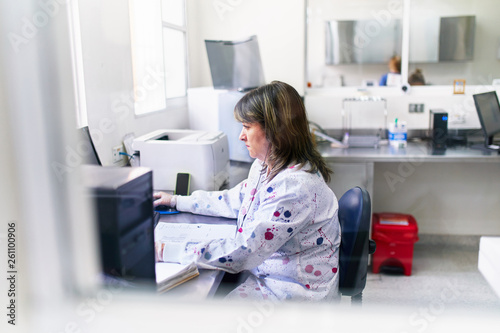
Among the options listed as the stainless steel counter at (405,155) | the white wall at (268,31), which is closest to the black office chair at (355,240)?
A: the stainless steel counter at (405,155)

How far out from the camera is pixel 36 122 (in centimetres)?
42

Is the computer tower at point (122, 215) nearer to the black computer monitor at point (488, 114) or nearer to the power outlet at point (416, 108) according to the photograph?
the black computer monitor at point (488, 114)

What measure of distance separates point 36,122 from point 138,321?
215 millimetres

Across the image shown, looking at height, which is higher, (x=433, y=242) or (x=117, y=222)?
(x=117, y=222)

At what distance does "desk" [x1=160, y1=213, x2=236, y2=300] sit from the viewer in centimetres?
60

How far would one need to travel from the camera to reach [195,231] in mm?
1236

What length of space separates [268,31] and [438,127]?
1210mm

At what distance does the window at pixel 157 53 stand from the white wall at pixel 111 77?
0.03 meters

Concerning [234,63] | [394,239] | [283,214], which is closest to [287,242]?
[283,214]

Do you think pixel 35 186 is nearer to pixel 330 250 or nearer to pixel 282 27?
pixel 330 250

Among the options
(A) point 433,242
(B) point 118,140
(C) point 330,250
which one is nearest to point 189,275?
(C) point 330,250

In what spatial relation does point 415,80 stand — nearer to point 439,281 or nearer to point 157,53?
point 157,53

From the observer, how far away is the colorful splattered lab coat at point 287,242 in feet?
3.26

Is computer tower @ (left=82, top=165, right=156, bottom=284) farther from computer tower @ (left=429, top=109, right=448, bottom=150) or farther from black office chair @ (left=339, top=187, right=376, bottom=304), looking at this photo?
computer tower @ (left=429, top=109, right=448, bottom=150)
